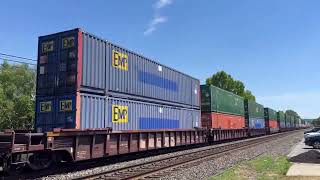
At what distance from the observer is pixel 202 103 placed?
31453mm

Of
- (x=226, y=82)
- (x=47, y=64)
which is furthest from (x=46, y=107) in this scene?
(x=226, y=82)

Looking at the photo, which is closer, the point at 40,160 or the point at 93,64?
the point at 40,160

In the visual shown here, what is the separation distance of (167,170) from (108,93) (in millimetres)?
4459

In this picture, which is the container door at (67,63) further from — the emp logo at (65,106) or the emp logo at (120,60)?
the emp logo at (120,60)

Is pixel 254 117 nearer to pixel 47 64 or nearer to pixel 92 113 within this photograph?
pixel 92 113

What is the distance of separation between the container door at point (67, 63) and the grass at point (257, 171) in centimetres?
682

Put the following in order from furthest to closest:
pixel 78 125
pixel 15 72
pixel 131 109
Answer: pixel 15 72 < pixel 131 109 < pixel 78 125

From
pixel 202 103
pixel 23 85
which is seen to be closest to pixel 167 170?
pixel 202 103

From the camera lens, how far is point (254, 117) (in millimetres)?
50500

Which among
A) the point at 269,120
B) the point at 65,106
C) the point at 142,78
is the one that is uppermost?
the point at 142,78

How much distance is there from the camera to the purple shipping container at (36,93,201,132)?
48.0 ft

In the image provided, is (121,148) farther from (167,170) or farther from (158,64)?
(158,64)

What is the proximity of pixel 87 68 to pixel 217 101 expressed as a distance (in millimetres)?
19620

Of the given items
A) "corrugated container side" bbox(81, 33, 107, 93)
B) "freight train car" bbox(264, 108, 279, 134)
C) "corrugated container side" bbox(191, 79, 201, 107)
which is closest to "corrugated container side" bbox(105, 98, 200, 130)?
"corrugated container side" bbox(81, 33, 107, 93)
